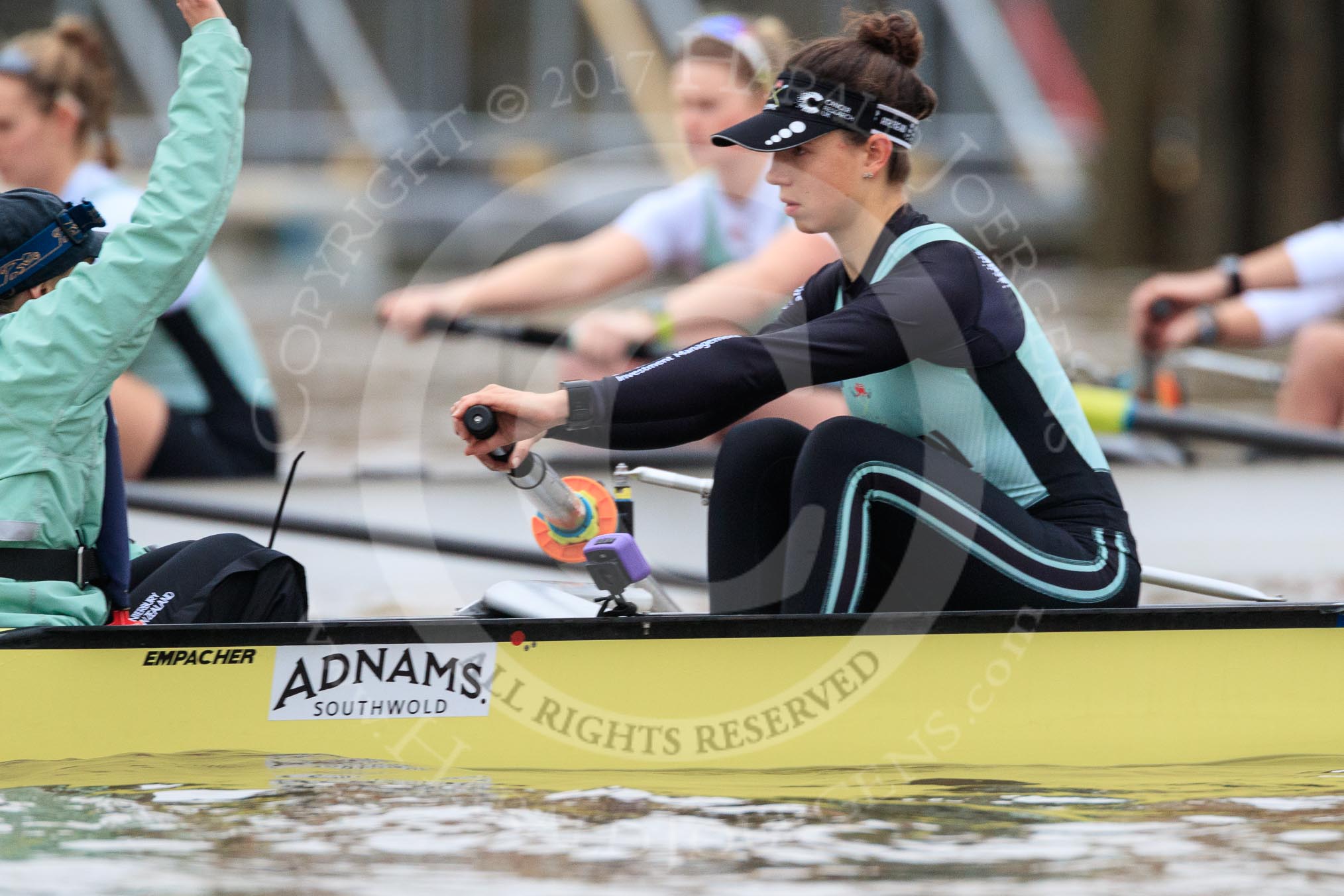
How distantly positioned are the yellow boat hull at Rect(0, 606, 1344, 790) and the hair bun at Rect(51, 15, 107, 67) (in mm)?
2502

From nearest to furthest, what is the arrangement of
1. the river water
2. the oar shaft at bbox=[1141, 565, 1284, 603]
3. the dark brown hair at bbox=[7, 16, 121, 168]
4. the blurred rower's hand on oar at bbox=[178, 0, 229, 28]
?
1. the river water
2. the blurred rower's hand on oar at bbox=[178, 0, 229, 28]
3. the oar shaft at bbox=[1141, 565, 1284, 603]
4. the dark brown hair at bbox=[7, 16, 121, 168]

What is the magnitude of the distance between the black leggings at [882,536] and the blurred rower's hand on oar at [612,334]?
1713 millimetres

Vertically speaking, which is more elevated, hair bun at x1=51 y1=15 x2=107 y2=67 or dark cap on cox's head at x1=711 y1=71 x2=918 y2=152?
hair bun at x1=51 y1=15 x2=107 y2=67

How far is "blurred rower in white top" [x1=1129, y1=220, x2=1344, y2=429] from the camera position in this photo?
20.4ft

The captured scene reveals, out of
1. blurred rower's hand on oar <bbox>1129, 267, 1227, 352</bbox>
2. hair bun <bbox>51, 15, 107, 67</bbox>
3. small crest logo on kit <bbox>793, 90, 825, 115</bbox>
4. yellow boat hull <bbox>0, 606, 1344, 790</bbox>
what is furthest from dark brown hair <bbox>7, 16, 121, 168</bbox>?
blurred rower's hand on oar <bbox>1129, 267, 1227, 352</bbox>

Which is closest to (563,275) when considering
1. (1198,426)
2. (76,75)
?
(76,75)

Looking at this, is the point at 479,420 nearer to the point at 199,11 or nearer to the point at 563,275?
the point at 199,11

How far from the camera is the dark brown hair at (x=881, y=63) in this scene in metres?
2.96

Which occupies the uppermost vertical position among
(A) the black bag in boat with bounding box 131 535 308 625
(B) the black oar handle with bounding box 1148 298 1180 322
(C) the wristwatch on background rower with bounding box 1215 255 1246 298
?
(C) the wristwatch on background rower with bounding box 1215 255 1246 298

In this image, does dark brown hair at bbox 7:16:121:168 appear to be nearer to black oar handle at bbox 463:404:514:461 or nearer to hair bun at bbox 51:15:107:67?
hair bun at bbox 51:15:107:67

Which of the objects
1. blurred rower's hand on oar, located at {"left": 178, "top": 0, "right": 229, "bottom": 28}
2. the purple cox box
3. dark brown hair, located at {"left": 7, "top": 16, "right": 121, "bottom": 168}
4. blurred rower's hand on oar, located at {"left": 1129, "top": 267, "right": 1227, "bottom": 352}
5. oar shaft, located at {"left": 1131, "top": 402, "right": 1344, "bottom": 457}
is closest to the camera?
blurred rower's hand on oar, located at {"left": 178, "top": 0, "right": 229, "bottom": 28}

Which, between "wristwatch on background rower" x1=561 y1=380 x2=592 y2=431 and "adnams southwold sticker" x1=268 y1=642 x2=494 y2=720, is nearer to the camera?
"wristwatch on background rower" x1=561 y1=380 x2=592 y2=431

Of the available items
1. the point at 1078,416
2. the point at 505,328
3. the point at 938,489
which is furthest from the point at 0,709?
the point at 505,328

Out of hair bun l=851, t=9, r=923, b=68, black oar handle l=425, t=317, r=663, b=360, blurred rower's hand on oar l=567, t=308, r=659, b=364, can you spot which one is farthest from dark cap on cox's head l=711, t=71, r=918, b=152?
black oar handle l=425, t=317, r=663, b=360
